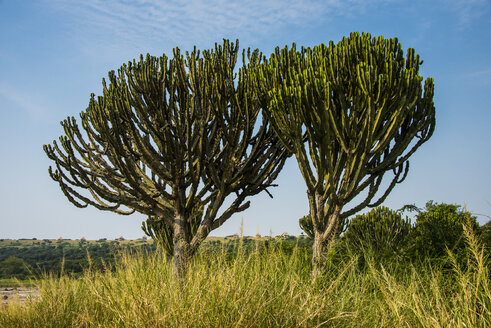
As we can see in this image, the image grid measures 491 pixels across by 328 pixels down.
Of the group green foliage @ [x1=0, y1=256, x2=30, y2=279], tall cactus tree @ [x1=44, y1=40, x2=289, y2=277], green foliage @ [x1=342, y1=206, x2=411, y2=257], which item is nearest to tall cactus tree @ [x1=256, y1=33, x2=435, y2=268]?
tall cactus tree @ [x1=44, y1=40, x2=289, y2=277]

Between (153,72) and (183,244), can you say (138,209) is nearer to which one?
(183,244)

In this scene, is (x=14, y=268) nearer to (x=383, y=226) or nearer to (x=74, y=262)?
(x=74, y=262)

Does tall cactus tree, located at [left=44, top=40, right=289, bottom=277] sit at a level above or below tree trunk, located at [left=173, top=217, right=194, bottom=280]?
above

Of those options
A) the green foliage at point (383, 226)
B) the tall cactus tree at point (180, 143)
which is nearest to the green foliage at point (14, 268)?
the tall cactus tree at point (180, 143)

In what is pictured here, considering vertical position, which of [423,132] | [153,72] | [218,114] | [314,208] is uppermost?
[153,72]

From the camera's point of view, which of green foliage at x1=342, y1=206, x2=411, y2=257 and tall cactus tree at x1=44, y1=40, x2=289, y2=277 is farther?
green foliage at x1=342, y1=206, x2=411, y2=257

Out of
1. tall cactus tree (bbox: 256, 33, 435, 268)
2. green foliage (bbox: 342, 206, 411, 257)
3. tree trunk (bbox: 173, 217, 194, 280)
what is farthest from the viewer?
green foliage (bbox: 342, 206, 411, 257)

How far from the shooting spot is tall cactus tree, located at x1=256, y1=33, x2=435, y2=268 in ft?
21.1

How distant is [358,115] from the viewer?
691 centimetres

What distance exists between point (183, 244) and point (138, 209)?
1396 mm

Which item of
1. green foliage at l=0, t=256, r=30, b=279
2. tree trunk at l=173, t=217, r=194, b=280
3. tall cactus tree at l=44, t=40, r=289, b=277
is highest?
tall cactus tree at l=44, t=40, r=289, b=277

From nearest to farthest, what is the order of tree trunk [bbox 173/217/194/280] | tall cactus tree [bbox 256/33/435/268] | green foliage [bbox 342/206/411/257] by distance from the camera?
tall cactus tree [bbox 256/33/435/268] < tree trunk [bbox 173/217/194/280] < green foliage [bbox 342/206/411/257]

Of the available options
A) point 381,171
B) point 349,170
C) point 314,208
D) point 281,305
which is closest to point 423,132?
point 381,171

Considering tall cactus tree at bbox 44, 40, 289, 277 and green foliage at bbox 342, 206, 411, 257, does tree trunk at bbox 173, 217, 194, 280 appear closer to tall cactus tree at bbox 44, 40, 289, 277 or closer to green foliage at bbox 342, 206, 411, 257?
tall cactus tree at bbox 44, 40, 289, 277
